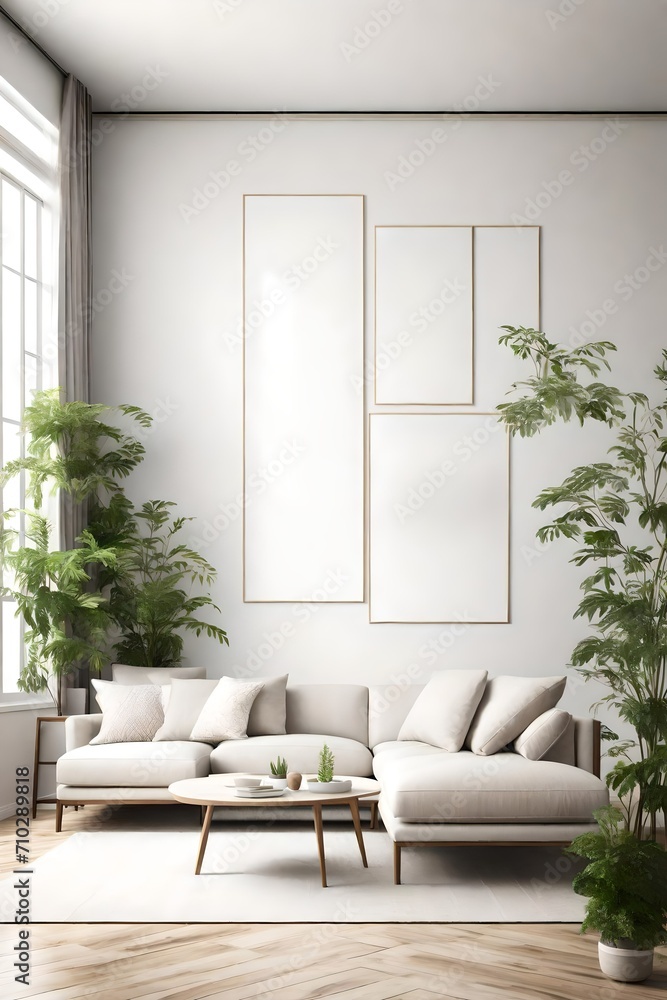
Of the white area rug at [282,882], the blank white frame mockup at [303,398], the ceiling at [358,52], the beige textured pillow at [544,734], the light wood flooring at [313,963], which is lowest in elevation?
the white area rug at [282,882]

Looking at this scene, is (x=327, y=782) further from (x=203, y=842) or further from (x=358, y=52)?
(x=358, y=52)

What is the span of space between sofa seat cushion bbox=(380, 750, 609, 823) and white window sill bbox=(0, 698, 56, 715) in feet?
8.88

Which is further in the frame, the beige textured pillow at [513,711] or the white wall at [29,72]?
the white wall at [29,72]

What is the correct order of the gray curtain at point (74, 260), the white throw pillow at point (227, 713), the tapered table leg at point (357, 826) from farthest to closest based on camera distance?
the gray curtain at point (74, 260)
the white throw pillow at point (227, 713)
the tapered table leg at point (357, 826)

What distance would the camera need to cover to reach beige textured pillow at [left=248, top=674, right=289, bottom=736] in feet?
19.4

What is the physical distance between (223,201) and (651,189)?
3084 mm

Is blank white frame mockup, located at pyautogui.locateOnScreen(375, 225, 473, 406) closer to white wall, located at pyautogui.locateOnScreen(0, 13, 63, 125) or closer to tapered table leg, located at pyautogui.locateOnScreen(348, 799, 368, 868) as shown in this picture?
white wall, located at pyautogui.locateOnScreen(0, 13, 63, 125)

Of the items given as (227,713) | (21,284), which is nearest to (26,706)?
(227,713)

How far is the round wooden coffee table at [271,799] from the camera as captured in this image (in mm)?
4262

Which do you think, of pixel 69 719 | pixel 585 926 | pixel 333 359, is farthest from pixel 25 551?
pixel 585 926

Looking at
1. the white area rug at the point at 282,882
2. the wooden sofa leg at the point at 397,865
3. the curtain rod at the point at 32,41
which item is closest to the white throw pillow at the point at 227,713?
the white area rug at the point at 282,882

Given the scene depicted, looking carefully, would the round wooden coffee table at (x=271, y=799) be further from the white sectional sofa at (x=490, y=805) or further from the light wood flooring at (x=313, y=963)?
the light wood flooring at (x=313, y=963)

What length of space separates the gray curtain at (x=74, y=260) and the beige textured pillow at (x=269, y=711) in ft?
5.42

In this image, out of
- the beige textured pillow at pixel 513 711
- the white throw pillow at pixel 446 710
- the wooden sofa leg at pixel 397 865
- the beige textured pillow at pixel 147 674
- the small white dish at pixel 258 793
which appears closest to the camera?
the wooden sofa leg at pixel 397 865
